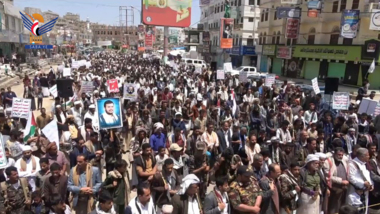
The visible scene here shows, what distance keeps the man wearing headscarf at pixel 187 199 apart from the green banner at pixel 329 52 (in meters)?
24.7

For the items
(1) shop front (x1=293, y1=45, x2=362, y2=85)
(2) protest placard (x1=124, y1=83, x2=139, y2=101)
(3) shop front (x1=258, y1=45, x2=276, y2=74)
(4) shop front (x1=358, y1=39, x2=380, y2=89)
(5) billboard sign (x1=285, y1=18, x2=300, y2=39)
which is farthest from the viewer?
(3) shop front (x1=258, y1=45, x2=276, y2=74)

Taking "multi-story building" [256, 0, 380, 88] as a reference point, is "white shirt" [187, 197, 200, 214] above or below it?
below

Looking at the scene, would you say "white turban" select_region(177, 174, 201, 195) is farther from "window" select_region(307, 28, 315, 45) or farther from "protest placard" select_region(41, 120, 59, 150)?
"window" select_region(307, 28, 315, 45)

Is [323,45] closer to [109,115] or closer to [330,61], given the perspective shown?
[330,61]

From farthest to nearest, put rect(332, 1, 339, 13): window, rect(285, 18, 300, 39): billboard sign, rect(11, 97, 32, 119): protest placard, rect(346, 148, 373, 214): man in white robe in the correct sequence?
rect(285, 18, 300, 39): billboard sign → rect(332, 1, 339, 13): window → rect(11, 97, 32, 119): protest placard → rect(346, 148, 373, 214): man in white robe

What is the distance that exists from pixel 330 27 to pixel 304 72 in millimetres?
5665

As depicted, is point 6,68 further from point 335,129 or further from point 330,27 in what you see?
point 330,27

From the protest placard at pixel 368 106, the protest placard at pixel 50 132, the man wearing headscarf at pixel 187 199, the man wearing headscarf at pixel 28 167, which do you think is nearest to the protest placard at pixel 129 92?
the protest placard at pixel 50 132

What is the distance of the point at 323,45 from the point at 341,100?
20.6 m

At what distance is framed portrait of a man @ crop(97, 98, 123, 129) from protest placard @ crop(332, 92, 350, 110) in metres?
6.34

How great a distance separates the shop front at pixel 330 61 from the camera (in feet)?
82.6

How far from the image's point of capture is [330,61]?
91.2 ft

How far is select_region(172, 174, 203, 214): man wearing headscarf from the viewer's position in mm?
3740

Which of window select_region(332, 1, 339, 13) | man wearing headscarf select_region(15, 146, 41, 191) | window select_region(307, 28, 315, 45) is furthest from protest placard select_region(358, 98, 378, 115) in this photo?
window select_region(307, 28, 315, 45)
